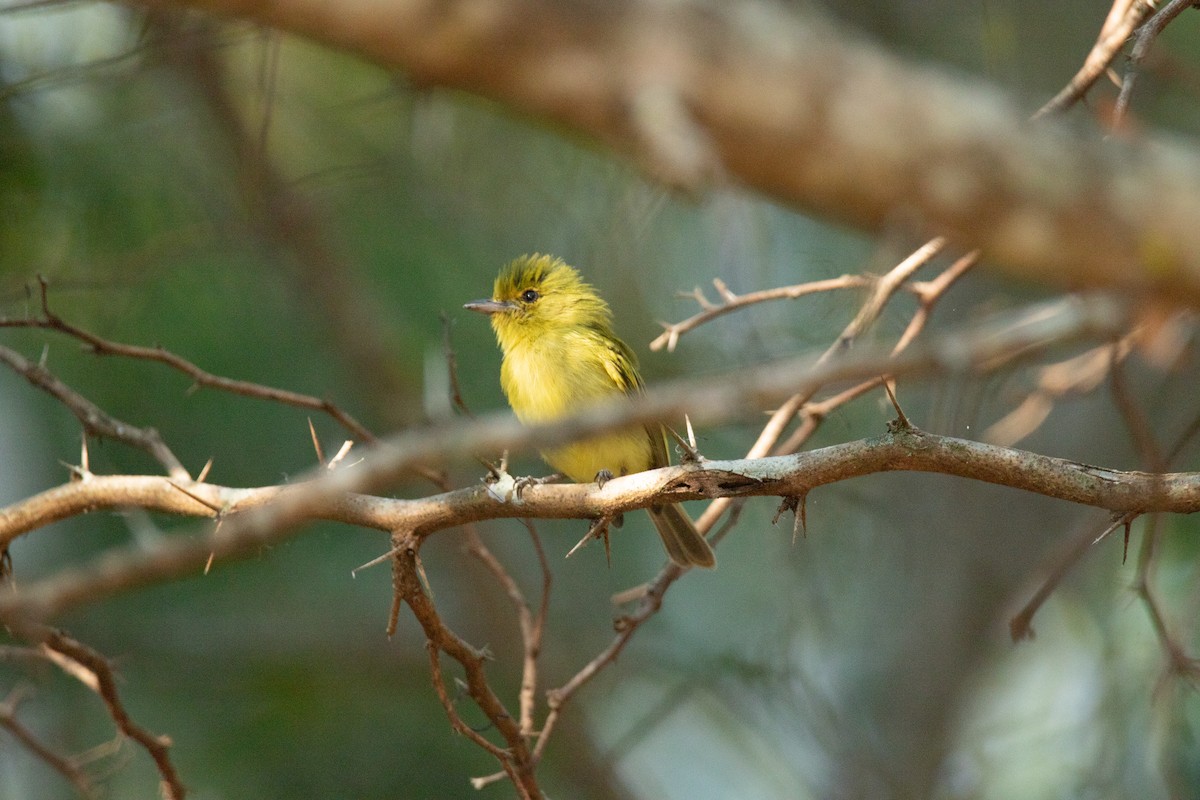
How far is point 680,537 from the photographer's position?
409 centimetres

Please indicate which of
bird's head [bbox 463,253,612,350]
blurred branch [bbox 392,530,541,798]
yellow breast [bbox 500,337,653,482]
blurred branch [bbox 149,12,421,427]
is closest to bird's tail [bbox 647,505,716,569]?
yellow breast [bbox 500,337,653,482]

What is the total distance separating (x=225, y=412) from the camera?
249 inches

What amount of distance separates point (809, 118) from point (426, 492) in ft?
16.7

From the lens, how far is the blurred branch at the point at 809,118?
3.07 metres

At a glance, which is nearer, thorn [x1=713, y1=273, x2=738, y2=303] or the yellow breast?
thorn [x1=713, y1=273, x2=738, y2=303]

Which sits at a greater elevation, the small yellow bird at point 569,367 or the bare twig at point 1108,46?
the bare twig at point 1108,46

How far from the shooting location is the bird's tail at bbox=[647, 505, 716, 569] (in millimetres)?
4008

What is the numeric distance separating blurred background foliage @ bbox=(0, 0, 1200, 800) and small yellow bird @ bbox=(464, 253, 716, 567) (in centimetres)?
30

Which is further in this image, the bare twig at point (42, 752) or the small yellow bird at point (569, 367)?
the small yellow bird at point (569, 367)

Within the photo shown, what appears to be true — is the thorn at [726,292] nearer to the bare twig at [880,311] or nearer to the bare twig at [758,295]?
the bare twig at [758,295]

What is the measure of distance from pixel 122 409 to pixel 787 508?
453cm

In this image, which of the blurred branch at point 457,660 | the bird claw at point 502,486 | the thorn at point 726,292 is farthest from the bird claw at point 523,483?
the thorn at point 726,292

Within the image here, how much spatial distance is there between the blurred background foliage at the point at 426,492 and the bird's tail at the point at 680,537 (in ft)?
2.82

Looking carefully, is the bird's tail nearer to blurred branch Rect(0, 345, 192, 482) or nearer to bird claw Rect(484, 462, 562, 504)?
bird claw Rect(484, 462, 562, 504)
